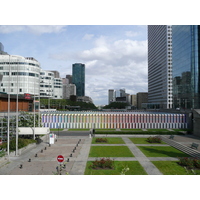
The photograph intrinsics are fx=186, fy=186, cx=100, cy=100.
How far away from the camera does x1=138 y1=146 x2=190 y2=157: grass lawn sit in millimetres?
28019

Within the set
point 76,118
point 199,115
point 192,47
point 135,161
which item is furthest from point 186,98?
point 135,161

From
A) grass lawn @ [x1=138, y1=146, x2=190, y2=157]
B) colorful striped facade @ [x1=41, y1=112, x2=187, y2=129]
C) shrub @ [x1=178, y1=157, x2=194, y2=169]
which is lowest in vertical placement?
grass lawn @ [x1=138, y1=146, x2=190, y2=157]

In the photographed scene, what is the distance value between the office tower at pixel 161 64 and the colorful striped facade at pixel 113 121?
10163 cm

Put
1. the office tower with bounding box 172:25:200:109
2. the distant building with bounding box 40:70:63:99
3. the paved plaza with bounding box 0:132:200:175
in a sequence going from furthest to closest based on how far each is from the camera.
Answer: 1. the distant building with bounding box 40:70:63:99
2. the office tower with bounding box 172:25:200:109
3. the paved plaza with bounding box 0:132:200:175

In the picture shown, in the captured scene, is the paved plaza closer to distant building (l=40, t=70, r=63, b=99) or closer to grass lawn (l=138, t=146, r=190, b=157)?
grass lawn (l=138, t=146, r=190, b=157)

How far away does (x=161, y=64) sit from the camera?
6693 inches

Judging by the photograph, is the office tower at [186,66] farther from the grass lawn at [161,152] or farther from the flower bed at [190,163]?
the flower bed at [190,163]

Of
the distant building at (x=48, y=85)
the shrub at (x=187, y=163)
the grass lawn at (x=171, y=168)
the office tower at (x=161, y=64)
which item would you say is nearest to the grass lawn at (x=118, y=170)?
the grass lawn at (x=171, y=168)

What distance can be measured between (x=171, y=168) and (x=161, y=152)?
7781 millimetres

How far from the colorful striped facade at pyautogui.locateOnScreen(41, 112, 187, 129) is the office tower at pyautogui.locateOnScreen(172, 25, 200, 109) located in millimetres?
39655

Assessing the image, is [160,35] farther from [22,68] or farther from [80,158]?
[80,158]

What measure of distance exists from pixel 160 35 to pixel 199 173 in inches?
6647

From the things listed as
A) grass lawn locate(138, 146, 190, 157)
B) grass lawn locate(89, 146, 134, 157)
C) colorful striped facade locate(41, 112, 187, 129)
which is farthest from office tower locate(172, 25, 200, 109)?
grass lawn locate(89, 146, 134, 157)

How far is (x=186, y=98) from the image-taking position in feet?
328
